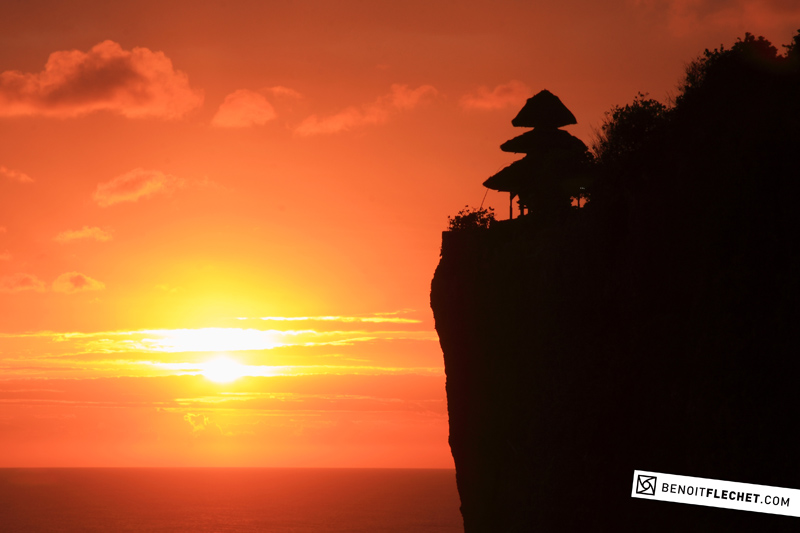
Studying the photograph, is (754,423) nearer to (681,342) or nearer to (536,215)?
(681,342)

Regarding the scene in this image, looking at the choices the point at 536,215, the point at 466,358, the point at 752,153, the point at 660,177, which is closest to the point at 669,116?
the point at 660,177

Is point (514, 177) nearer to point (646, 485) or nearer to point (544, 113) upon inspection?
point (544, 113)

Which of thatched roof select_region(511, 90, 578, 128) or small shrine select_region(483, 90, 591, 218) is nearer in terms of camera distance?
small shrine select_region(483, 90, 591, 218)

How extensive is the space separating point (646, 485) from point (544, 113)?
2015 cm

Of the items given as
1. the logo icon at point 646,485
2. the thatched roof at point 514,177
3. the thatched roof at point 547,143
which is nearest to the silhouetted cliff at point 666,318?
the logo icon at point 646,485

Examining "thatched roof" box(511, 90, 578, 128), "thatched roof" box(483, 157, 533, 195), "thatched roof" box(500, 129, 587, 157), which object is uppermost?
"thatched roof" box(511, 90, 578, 128)

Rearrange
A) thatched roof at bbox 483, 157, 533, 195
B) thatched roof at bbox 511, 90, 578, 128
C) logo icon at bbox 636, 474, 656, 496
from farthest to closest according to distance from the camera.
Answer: thatched roof at bbox 511, 90, 578, 128 < thatched roof at bbox 483, 157, 533, 195 < logo icon at bbox 636, 474, 656, 496

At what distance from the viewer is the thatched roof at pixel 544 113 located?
34.0 meters

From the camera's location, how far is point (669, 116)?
21.8m

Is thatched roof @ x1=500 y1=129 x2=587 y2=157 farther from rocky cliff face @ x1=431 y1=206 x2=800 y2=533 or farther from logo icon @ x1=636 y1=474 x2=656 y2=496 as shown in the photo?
logo icon @ x1=636 y1=474 x2=656 y2=496

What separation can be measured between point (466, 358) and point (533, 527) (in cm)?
1138

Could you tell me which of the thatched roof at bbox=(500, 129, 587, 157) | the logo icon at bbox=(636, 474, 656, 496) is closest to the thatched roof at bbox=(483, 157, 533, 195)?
the thatched roof at bbox=(500, 129, 587, 157)

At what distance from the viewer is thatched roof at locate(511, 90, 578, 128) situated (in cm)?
3397

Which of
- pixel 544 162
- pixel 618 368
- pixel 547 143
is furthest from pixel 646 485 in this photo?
pixel 547 143
